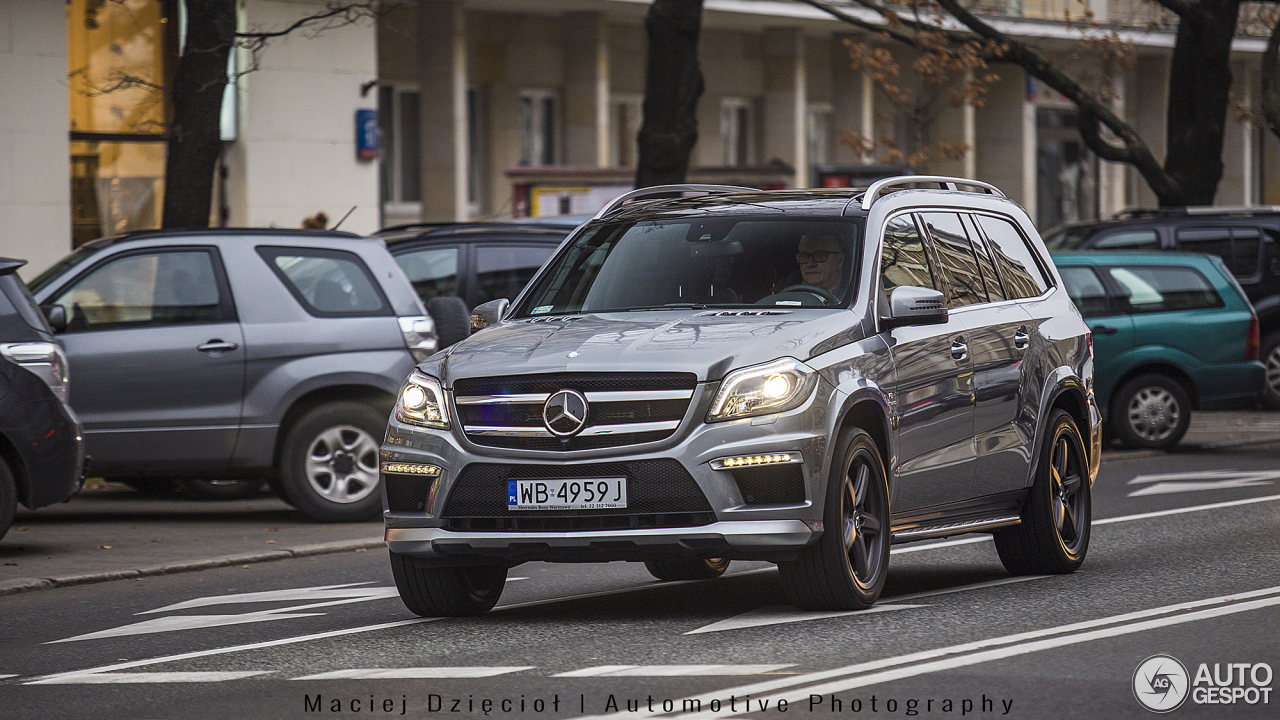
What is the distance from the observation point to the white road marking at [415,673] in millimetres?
6805

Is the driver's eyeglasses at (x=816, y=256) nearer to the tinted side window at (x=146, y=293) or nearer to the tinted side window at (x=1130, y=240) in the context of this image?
the tinted side window at (x=146, y=293)

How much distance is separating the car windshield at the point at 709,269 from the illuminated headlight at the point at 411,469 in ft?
3.71

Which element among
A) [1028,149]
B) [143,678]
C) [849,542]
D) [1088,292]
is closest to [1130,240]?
[1088,292]

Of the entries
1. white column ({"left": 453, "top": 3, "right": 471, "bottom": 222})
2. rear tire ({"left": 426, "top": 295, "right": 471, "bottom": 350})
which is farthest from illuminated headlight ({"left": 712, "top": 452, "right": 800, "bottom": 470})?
white column ({"left": 453, "top": 3, "right": 471, "bottom": 222})

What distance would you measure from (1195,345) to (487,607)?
36.9 feet

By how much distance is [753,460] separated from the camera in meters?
7.44

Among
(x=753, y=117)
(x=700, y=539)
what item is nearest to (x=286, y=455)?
(x=700, y=539)

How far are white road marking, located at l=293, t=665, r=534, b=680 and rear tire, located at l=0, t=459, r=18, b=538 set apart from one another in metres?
4.88

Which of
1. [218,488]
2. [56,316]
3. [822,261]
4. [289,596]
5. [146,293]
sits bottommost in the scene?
[218,488]

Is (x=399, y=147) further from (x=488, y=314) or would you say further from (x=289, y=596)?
(x=488, y=314)

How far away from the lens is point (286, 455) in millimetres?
13109

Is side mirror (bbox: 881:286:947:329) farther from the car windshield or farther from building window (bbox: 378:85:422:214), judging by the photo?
building window (bbox: 378:85:422:214)

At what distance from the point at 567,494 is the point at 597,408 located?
339mm

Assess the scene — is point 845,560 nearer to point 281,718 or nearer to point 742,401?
point 742,401
